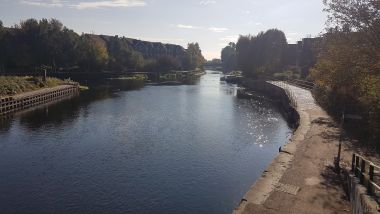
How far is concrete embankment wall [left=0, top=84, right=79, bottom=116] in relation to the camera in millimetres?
58531

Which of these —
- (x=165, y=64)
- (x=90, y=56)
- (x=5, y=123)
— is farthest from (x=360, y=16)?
(x=165, y=64)

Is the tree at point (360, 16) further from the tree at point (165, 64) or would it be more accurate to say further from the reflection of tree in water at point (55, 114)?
the tree at point (165, 64)

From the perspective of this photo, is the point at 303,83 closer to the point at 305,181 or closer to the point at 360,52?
the point at 360,52

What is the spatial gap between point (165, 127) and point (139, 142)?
27.2 ft

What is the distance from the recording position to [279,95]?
A: 263 feet

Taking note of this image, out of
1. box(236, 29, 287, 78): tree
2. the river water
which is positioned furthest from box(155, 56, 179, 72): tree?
the river water

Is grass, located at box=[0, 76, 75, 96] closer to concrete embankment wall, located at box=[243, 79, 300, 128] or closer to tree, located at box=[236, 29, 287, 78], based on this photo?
concrete embankment wall, located at box=[243, 79, 300, 128]

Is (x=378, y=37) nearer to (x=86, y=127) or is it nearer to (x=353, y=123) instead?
(x=353, y=123)

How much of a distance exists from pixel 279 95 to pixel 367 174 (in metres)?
62.8

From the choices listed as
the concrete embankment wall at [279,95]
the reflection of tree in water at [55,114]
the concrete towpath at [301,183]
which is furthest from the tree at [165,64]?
the concrete towpath at [301,183]

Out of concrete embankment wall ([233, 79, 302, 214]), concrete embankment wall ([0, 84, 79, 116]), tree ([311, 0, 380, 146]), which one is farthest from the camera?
concrete embankment wall ([0, 84, 79, 116])

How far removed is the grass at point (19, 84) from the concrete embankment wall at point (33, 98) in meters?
2.13

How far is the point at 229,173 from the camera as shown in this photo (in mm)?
29000

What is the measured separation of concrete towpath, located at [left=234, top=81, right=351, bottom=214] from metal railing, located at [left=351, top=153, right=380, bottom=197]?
149cm
